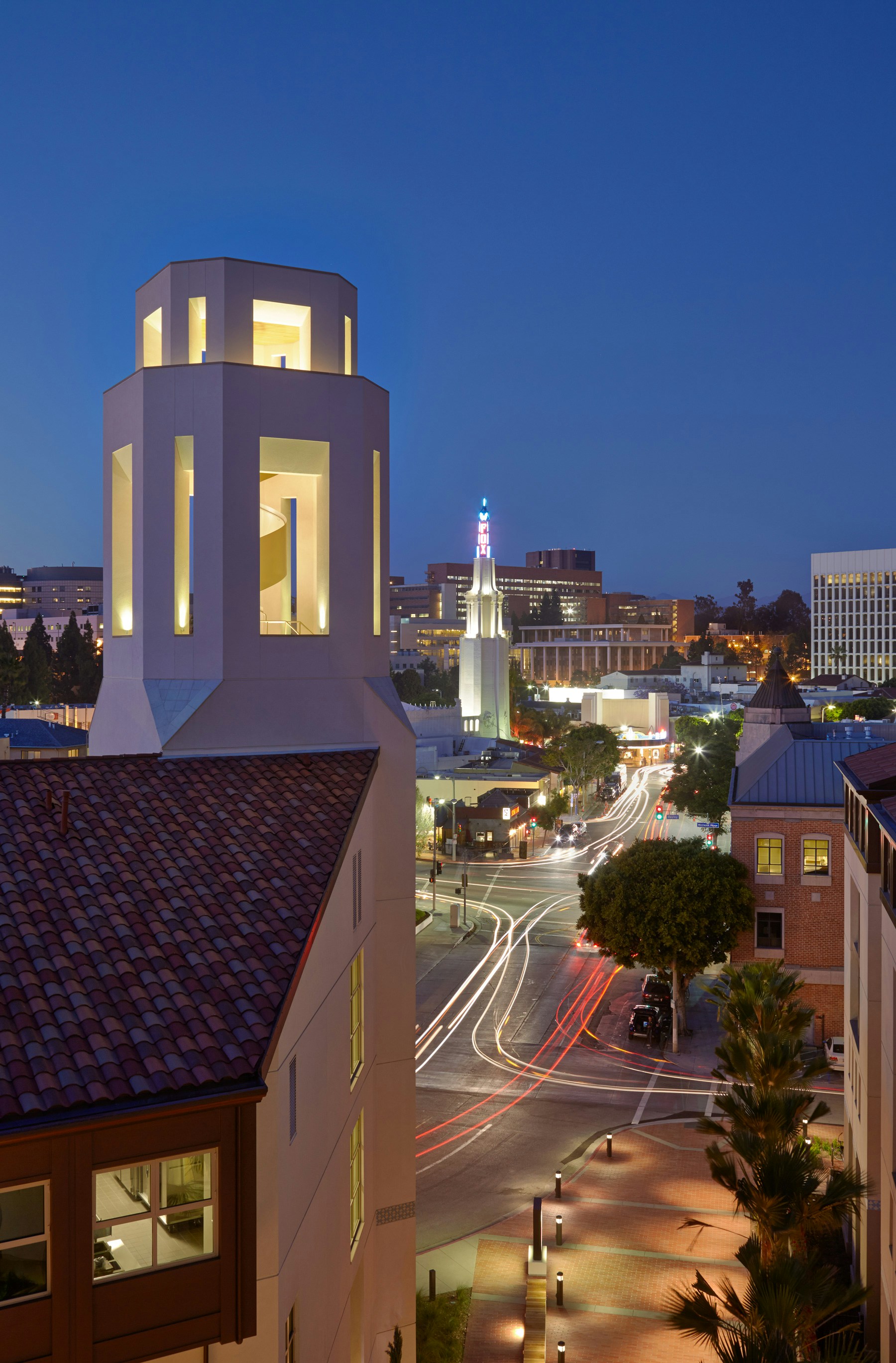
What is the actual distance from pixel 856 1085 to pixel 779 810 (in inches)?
611

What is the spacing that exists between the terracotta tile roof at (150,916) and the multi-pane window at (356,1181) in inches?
203

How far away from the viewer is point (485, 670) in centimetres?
13288

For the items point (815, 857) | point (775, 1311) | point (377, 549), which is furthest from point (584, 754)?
point (775, 1311)

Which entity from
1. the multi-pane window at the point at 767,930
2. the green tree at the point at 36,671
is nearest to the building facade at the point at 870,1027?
the multi-pane window at the point at 767,930

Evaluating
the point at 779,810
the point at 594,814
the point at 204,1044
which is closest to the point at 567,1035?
the point at 779,810

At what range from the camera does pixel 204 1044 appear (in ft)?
32.9

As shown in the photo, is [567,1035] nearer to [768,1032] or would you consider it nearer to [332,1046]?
[768,1032]

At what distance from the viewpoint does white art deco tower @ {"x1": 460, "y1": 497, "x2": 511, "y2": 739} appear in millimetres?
133000

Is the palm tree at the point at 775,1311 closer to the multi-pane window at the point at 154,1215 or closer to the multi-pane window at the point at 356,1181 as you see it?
the multi-pane window at the point at 356,1181

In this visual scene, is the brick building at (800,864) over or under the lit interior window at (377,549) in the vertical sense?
under

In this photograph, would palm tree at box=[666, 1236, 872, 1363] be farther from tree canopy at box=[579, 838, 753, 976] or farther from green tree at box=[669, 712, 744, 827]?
green tree at box=[669, 712, 744, 827]

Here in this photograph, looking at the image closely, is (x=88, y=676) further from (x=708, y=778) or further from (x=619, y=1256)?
(x=619, y=1256)

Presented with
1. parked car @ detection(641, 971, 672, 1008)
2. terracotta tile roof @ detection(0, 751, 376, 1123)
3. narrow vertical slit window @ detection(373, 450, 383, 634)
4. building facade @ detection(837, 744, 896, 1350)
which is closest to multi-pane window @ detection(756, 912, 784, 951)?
parked car @ detection(641, 971, 672, 1008)

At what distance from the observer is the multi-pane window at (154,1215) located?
388 inches
